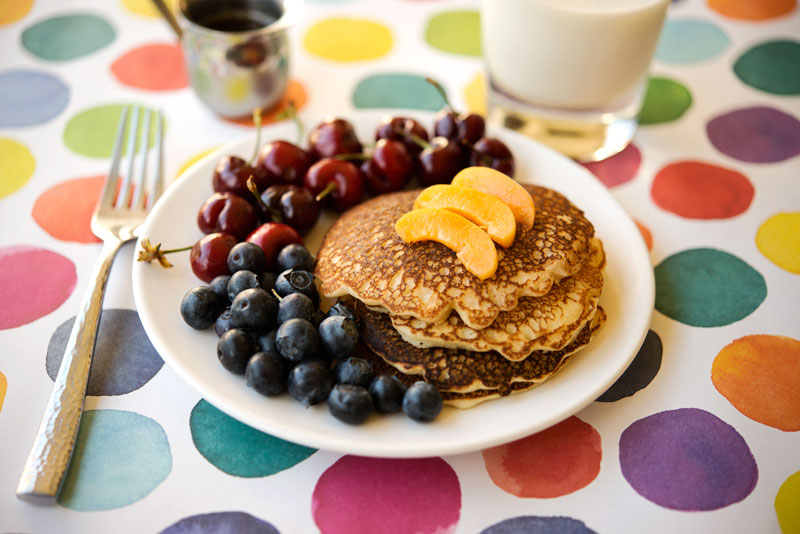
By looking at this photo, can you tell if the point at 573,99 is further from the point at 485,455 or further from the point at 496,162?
the point at 485,455

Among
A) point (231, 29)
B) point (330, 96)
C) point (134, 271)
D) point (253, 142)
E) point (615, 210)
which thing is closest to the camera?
point (134, 271)

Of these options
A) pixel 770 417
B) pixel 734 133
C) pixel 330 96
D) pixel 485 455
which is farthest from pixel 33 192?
pixel 734 133

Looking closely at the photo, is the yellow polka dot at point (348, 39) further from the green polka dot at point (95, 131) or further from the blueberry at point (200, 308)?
the blueberry at point (200, 308)

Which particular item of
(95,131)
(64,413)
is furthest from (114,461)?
(95,131)

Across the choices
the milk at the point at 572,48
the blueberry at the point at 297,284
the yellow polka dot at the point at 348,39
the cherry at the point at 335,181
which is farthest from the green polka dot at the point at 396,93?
the blueberry at the point at 297,284

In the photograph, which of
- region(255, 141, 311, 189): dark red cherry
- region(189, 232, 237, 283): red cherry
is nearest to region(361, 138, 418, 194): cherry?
region(255, 141, 311, 189): dark red cherry

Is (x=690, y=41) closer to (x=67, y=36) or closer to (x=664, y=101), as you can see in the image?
(x=664, y=101)

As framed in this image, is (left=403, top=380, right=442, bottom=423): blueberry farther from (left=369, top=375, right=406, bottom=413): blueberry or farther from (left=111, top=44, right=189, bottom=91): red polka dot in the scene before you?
(left=111, top=44, right=189, bottom=91): red polka dot
